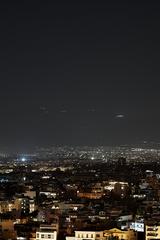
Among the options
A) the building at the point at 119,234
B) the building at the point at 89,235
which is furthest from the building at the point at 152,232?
the building at the point at 89,235

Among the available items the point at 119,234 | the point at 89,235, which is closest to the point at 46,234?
the point at 89,235

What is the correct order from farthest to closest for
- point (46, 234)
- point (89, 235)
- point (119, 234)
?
point (46, 234) < point (119, 234) < point (89, 235)

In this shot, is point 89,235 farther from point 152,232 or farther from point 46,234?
point 152,232

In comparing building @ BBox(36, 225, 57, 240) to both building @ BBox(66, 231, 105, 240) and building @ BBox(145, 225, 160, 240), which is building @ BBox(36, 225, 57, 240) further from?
building @ BBox(145, 225, 160, 240)

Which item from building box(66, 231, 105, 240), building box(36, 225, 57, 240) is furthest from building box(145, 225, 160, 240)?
building box(36, 225, 57, 240)

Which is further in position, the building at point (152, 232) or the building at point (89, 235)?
the building at point (152, 232)

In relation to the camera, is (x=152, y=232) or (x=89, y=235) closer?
(x=89, y=235)

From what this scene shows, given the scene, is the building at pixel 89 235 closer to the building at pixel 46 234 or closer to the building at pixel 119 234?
the building at pixel 119 234

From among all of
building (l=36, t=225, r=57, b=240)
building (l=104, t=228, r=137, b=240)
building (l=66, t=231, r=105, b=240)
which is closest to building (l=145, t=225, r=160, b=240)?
building (l=104, t=228, r=137, b=240)

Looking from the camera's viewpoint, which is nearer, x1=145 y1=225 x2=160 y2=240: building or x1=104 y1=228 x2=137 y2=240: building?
x1=104 y1=228 x2=137 y2=240: building

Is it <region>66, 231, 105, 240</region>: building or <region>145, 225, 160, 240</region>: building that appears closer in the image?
<region>66, 231, 105, 240</region>: building

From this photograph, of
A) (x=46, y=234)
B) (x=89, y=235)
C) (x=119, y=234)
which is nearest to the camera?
(x=89, y=235)
